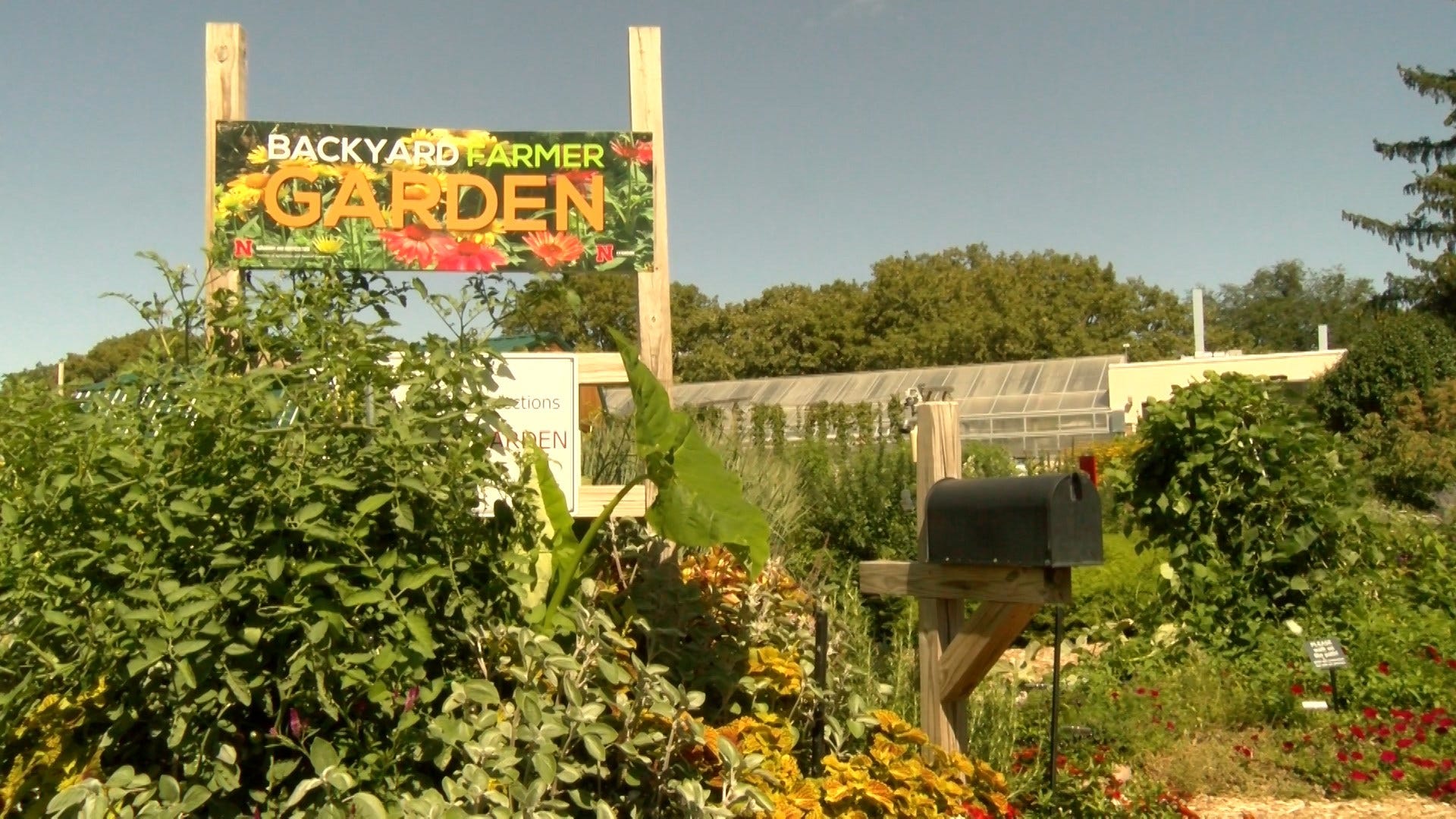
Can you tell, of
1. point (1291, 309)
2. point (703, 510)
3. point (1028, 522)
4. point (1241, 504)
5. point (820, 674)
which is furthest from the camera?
point (1291, 309)

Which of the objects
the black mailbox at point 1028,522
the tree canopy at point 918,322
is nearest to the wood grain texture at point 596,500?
the black mailbox at point 1028,522

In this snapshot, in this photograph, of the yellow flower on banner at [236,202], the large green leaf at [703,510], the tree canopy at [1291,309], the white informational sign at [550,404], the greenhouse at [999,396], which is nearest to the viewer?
the large green leaf at [703,510]

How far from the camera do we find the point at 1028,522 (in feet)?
10.5

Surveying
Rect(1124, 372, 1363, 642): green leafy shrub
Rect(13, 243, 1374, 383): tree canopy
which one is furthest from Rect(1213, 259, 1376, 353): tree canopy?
Rect(1124, 372, 1363, 642): green leafy shrub

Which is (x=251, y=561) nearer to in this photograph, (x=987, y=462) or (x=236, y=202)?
(x=236, y=202)

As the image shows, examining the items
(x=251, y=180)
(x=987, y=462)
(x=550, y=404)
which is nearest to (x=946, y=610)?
(x=550, y=404)

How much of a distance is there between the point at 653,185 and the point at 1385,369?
20.7 m

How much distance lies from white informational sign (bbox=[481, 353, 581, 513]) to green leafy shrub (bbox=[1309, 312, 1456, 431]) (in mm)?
19911

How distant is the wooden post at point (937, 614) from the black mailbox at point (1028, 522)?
225 millimetres

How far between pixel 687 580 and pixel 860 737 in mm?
821

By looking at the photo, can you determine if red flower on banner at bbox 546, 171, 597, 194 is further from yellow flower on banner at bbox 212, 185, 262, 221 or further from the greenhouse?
the greenhouse

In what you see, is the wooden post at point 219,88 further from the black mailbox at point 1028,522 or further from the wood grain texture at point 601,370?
the black mailbox at point 1028,522

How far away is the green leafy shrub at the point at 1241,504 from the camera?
19.4ft

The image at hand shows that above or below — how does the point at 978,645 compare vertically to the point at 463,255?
below
